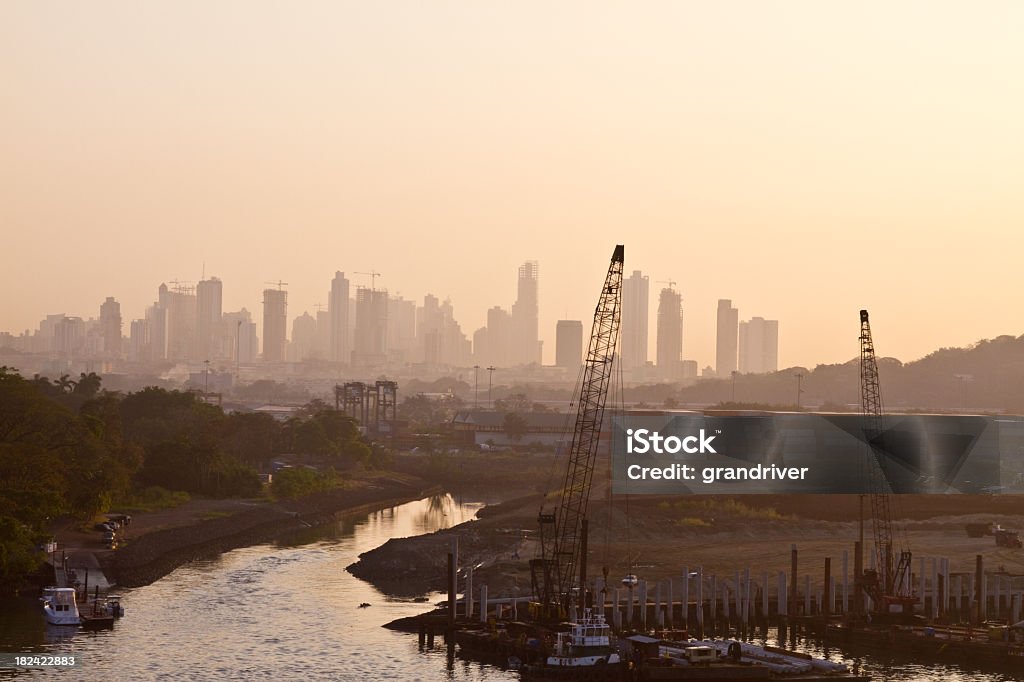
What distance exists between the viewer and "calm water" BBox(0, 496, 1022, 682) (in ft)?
178

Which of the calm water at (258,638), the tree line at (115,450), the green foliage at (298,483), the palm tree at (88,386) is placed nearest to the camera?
the calm water at (258,638)

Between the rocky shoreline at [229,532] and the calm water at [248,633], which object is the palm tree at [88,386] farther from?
the calm water at [248,633]

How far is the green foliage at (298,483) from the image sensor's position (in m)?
122

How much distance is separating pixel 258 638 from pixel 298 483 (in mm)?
65577

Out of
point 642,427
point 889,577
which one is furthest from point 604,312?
point 889,577

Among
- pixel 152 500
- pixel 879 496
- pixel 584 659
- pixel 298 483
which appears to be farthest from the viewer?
pixel 298 483

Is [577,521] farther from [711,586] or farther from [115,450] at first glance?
[115,450]

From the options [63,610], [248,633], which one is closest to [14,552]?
[63,610]

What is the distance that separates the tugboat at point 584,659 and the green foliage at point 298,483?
69.2 metres

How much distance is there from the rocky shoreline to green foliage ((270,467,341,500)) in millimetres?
1228

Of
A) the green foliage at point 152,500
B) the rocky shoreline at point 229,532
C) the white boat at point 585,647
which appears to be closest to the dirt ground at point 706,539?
the rocky shoreline at point 229,532

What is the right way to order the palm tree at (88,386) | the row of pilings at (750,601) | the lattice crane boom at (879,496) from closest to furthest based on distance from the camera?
the row of pilings at (750,601)
the lattice crane boom at (879,496)
the palm tree at (88,386)

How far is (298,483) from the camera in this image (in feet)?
412

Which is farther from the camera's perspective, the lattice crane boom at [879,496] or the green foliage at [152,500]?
the green foliage at [152,500]
